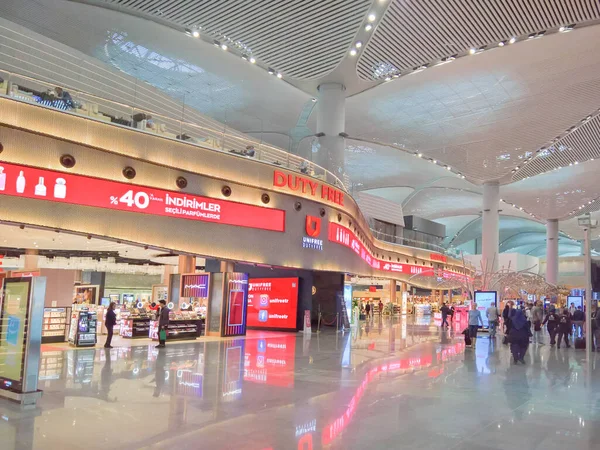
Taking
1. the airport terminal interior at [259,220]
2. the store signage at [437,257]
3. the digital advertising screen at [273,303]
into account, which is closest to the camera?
the airport terminal interior at [259,220]

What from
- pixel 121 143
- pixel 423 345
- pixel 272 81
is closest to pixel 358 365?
pixel 423 345

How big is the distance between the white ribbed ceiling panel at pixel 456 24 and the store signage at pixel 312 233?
278 inches

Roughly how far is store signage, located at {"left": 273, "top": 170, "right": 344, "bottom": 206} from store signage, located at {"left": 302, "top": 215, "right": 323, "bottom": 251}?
898 mm

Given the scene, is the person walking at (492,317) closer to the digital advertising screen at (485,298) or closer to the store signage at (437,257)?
the digital advertising screen at (485,298)

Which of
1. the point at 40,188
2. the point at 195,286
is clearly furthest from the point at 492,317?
the point at 40,188

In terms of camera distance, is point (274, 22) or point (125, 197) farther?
point (274, 22)

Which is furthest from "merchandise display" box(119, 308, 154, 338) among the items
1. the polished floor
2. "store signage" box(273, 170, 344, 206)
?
"store signage" box(273, 170, 344, 206)

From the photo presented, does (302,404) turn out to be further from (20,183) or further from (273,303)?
(273,303)

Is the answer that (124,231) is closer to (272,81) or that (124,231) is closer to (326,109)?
(326,109)

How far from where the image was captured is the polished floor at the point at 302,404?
511cm

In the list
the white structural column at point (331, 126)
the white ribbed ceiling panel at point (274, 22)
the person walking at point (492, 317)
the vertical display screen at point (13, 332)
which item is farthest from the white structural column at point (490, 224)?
the vertical display screen at point (13, 332)

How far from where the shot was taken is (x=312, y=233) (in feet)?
62.5

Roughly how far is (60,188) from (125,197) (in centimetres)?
164

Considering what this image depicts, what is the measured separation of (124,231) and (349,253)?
A: 11120mm
